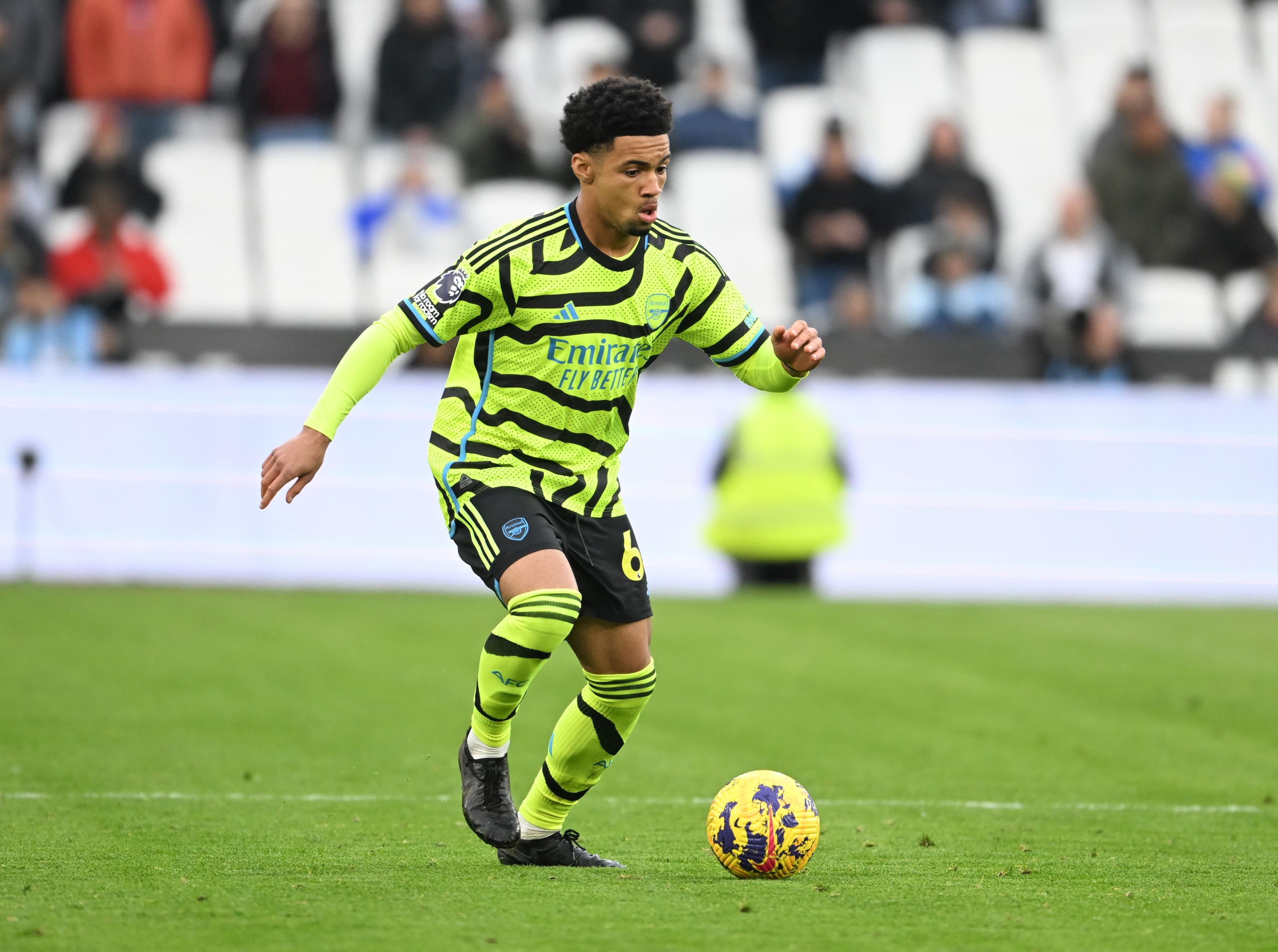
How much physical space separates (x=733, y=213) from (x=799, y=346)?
12354 millimetres

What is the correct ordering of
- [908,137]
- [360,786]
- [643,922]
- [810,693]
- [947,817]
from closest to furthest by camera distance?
[643,922]
[947,817]
[360,786]
[810,693]
[908,137]

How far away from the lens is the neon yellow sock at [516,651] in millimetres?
5703

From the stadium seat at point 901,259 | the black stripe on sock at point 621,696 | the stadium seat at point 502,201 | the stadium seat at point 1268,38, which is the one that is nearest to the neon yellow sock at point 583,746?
the black stripe on sock at point 621,696

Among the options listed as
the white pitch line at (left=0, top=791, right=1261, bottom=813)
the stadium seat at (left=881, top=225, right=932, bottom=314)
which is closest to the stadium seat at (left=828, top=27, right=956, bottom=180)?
the stadium seat at (left=881, top=225, right=932, bottom=314)

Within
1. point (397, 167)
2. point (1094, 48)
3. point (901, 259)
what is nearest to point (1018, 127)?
point (1094, 48)

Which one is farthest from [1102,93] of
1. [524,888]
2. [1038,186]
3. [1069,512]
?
[524,888]

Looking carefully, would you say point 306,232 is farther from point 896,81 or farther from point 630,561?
point 630,561

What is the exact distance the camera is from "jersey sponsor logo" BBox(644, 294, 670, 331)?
6059mm

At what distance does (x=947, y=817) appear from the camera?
7.30m

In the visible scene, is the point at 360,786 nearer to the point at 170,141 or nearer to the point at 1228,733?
the point at 1228,733

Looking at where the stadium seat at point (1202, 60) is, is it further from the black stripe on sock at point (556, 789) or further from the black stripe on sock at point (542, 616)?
the black stripe on sock at point (542, 616)

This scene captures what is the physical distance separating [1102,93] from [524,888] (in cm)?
1738

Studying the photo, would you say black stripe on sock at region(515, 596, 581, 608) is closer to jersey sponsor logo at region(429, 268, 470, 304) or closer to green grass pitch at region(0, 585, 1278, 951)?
green grass pitch at region(0, 585, 1278, 951)

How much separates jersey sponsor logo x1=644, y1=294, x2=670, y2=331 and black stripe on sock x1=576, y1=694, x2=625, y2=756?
1.24 metres
